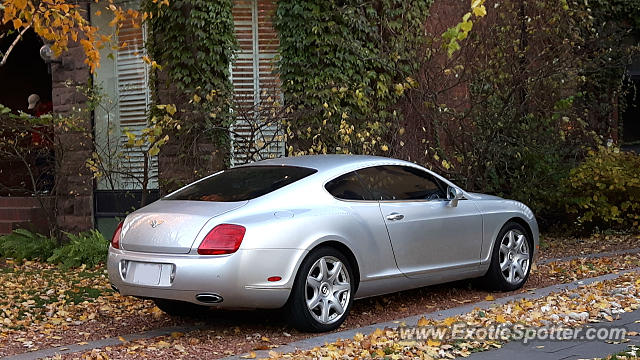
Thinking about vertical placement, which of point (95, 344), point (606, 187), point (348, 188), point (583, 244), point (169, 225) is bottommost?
point (583, 244)

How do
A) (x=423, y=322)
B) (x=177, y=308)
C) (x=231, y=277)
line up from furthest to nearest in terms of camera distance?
(x=177, y=308) < (x=423, y=322) < (x=231, y=277)

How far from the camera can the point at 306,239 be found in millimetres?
6719

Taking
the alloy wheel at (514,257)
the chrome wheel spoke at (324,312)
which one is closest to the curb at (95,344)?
the chrome wheel spoke at (324,312)

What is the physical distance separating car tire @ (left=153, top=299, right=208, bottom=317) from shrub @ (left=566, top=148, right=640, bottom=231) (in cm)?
767

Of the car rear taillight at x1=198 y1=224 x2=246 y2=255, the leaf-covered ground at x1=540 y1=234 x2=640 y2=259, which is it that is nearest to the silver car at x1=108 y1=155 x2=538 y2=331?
the car rear taillight at x1=198 y1=224 x2=246 y2=255

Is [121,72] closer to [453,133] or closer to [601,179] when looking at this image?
[453,133]

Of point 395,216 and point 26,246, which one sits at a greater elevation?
point 395,216

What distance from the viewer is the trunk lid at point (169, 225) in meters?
6.59

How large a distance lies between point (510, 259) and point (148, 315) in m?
3.58

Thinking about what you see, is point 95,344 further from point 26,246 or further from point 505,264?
point 26,246

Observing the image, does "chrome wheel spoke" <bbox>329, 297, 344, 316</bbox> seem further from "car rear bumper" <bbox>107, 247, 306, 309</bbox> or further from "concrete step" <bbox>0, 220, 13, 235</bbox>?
"concrete step" <bbox>0, 220, 13, 235</bbox>

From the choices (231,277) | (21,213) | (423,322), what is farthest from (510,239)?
(21,213)

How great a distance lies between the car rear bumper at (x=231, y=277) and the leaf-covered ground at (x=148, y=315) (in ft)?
1.16

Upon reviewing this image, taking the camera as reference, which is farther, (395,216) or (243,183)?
(395,216)
